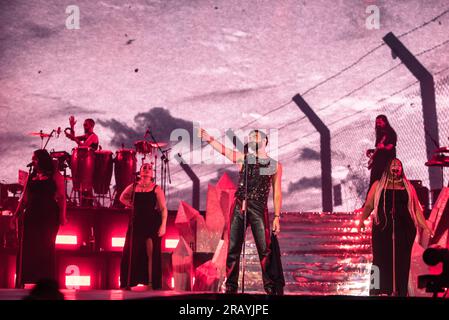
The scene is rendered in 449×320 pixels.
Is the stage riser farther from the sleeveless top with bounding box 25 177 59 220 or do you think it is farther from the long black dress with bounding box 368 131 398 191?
the sleeveless top with bounding box 25 177 59 220

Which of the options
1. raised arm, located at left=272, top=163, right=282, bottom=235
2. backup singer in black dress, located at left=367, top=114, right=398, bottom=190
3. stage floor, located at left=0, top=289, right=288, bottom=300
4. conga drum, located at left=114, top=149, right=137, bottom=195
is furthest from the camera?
conga drum, located at left=114, top=149, right=137, bottom=195

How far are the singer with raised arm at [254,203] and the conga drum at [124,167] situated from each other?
6.18 meters

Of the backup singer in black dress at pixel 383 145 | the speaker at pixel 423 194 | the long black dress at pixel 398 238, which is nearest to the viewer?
the long black dress at pixel 398 238

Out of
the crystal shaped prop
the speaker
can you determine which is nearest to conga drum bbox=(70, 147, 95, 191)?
the crystal shaped prop

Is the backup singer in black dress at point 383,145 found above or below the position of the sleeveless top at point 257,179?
above

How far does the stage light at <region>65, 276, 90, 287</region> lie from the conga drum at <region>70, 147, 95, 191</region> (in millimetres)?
2745

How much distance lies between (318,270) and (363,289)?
2.33 feet

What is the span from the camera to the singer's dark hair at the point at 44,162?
29.4 ft

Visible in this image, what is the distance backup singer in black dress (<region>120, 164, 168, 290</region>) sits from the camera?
30.0 feet

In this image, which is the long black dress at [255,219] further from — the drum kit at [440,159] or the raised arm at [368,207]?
the drum kit at [440,159]

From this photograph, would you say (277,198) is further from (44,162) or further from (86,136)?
(86,136)

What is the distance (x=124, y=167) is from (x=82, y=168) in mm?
914

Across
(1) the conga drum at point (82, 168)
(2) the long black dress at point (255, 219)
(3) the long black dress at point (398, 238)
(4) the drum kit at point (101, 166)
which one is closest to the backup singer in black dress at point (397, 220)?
(3) the long black dress at point (398, 238)

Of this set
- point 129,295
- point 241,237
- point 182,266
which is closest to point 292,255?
point 182,266
